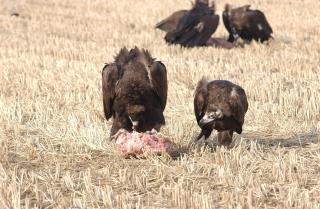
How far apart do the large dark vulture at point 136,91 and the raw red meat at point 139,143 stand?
0.06 m

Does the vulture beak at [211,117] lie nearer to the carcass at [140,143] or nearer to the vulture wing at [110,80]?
the carcass at [140,143]

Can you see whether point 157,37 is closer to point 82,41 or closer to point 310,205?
point 82,41

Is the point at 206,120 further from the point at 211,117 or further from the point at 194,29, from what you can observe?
the point at 194,29

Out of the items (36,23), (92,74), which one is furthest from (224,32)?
(92,74)

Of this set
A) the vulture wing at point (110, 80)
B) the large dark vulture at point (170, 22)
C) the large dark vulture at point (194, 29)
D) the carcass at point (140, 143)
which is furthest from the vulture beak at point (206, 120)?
the large dark vulture at point (170, 22)

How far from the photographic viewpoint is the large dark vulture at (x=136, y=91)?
5.04m

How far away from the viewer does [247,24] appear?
1267 cm

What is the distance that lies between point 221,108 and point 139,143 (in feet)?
2.70

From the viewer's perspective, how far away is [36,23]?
52.0ft

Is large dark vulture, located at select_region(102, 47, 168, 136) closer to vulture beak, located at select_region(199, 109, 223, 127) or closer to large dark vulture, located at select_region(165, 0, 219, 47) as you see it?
vulture beak, located at select_region(199, 109, 223, 127)

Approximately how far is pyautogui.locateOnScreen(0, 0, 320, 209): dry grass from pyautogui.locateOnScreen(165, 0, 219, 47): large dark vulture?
41 cm

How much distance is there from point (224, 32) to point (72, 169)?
35.1 ft

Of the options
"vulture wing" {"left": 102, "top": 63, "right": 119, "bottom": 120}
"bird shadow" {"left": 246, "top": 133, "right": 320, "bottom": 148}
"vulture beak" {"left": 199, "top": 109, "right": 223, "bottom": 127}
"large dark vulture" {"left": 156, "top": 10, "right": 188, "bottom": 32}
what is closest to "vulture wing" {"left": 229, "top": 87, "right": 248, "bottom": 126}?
"vulture beak" {"left": 199, "top": 109, "right": 223, "bottom": 127}

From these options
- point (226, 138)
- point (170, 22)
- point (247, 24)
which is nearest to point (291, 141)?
point (226, 138)
